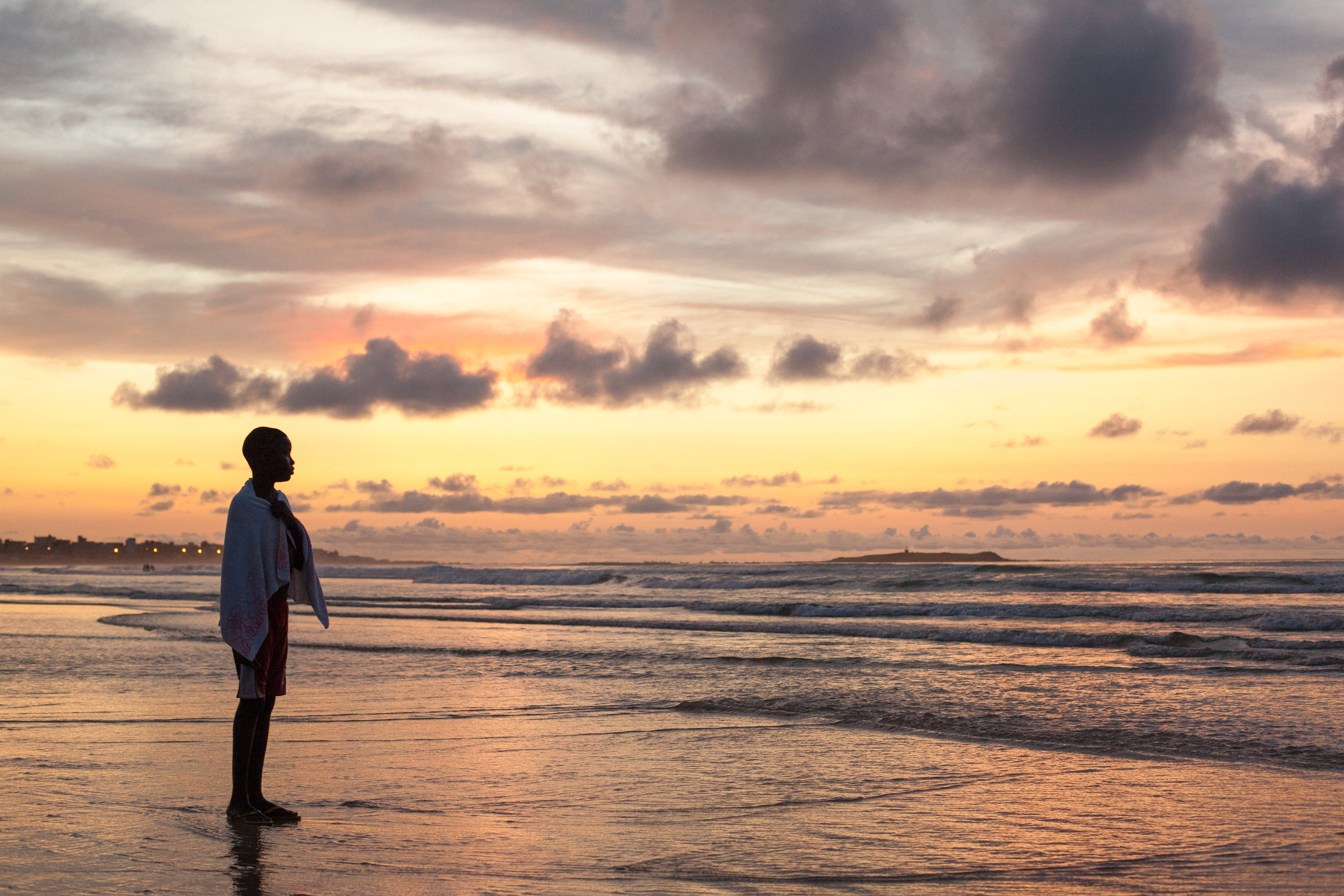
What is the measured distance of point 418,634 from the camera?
19.3 metres

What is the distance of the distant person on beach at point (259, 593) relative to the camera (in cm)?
534

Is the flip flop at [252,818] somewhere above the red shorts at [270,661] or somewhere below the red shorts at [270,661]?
below

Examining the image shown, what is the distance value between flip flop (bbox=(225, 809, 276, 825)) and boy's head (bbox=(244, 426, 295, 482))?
1.86 metres

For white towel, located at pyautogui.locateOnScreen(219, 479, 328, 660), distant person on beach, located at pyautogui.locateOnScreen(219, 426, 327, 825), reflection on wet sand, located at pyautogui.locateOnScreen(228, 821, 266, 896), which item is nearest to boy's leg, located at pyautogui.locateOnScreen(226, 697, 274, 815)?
distant person on beach, located at pyautogui.locateOnScreen(219, 426, 327, 825)

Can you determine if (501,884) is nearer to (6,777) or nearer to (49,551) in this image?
(6,777)

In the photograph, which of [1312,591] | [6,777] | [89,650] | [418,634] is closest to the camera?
[6,777]

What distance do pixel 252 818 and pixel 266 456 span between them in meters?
2.03

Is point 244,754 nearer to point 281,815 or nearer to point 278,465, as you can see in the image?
point 281,815

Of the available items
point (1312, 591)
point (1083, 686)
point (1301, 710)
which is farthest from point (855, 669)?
point (1312, 591)

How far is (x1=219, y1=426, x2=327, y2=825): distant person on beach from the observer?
5340 mm

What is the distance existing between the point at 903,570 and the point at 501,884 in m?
54.9

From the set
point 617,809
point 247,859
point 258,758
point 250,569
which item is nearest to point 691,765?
point 617,809

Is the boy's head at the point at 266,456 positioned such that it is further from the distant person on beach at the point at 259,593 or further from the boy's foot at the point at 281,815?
the boy's foot at the point at 281,815

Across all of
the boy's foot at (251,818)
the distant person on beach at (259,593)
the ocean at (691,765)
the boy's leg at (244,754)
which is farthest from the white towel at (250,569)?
the ocean at (691,765)
